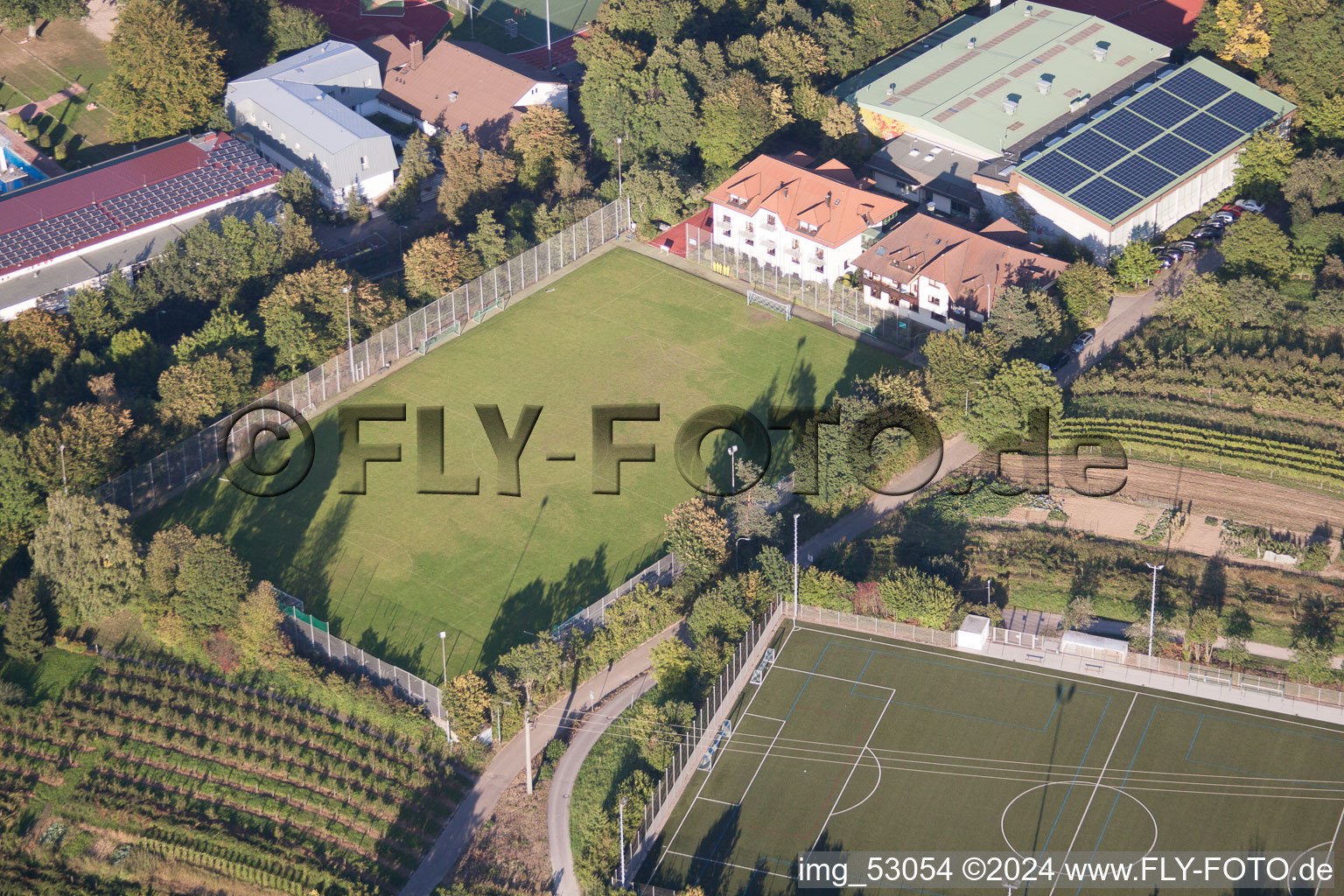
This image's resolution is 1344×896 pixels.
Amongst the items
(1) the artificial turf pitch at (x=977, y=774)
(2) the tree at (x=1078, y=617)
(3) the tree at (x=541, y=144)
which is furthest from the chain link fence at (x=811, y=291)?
(1) the artificial turf pitch at (x=977, y=774)

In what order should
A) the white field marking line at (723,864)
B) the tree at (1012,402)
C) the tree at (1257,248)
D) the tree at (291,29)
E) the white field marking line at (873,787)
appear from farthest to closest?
1. the tree at (291,29)
2. the tree at (1257,248)
3. the tree at (1012,402)
4. the white field marking line at (873,787)
5. the white field marking line at (723,864)

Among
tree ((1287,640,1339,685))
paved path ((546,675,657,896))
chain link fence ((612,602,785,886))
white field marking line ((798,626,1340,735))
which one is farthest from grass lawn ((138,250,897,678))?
tree ((1287,640,1339,685))

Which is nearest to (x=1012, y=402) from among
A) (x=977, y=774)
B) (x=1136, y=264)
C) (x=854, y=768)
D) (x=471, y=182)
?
(x=1136, y=264)

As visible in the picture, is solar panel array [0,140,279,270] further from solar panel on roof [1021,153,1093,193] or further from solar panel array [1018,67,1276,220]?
solar panel array [1018,67,1276,220]

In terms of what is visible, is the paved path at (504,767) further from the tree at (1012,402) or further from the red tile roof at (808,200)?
the red tile roof at (808,200)

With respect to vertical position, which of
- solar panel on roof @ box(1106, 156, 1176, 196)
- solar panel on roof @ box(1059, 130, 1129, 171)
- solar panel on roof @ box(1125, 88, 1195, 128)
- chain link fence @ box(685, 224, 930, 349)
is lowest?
chain link fence @ box(685, 224, 930, 349)

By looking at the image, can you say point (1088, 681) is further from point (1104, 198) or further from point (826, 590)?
point (1104, 198)
